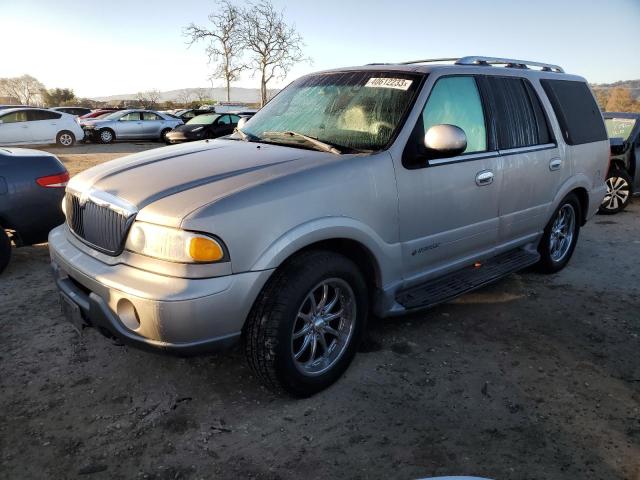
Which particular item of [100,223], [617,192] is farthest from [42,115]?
[617,192]

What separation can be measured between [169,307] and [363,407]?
48.8 inches

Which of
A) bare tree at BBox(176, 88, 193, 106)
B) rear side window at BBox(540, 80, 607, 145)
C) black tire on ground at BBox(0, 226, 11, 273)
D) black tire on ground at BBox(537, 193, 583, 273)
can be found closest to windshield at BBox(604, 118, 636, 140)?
rear side window at BBox(540, 80, 607, 145)

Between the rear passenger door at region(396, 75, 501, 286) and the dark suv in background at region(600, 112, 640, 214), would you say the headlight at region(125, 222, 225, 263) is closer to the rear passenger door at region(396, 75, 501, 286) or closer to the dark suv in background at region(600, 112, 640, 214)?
the rear passenger door at region(396, 75, 501, 286)

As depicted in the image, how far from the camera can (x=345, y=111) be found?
10.9 ft

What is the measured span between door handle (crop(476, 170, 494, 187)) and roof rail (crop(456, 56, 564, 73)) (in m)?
0.89

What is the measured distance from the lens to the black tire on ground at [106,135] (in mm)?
19844

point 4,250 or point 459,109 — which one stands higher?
point 459,109

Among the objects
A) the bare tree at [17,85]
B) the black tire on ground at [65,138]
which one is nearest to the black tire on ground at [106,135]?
the black tire on ground at [65,138]

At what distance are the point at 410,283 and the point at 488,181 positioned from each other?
99 centimetres

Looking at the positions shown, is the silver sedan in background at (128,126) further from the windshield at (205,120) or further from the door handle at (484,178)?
the door handle at (484,178)

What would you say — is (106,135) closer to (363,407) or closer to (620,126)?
(620,126)

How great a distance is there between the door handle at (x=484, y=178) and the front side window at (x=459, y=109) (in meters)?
0.17

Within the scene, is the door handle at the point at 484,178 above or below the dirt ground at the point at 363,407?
above

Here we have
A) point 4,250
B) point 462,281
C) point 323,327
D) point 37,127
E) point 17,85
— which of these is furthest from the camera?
point 17,85
